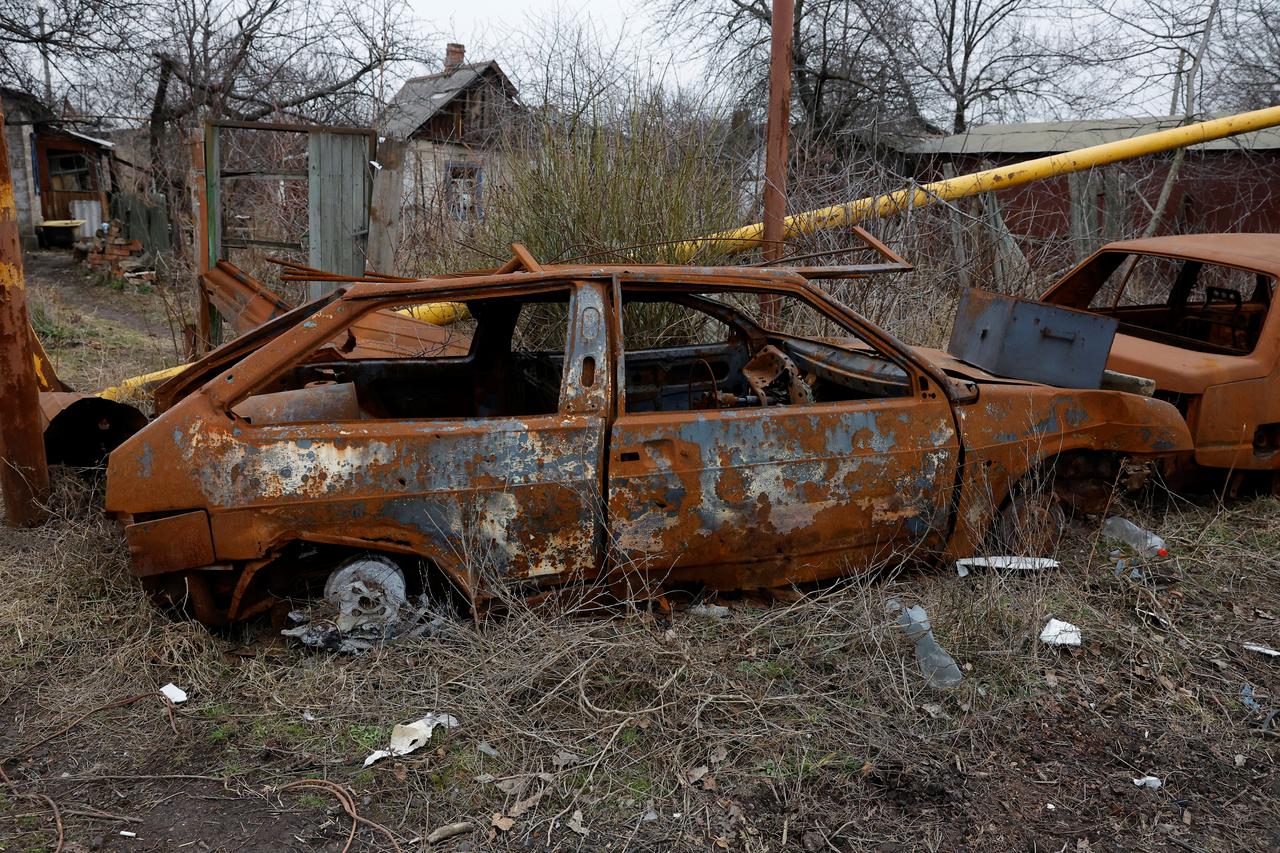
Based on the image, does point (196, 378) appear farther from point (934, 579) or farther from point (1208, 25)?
point (1208, 25)

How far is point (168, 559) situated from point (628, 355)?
2.34 metres

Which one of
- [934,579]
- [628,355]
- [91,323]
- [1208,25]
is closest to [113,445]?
[628,355]

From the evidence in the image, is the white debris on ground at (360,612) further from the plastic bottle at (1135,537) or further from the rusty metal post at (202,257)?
the rusty metal post at (202,257)

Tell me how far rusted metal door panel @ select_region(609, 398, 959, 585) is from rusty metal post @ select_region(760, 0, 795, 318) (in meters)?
2.70

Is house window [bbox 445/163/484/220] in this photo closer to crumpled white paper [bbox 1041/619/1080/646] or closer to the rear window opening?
the rear window opening

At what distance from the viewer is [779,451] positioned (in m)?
3.68

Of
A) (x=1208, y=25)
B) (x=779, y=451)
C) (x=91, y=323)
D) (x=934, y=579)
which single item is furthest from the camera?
(x=1208, y=25)

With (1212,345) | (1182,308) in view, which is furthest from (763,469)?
(1182,308)

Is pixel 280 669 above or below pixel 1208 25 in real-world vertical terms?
below

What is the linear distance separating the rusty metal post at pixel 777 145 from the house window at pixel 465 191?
2.60 meters

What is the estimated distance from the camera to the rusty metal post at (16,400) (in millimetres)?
4406

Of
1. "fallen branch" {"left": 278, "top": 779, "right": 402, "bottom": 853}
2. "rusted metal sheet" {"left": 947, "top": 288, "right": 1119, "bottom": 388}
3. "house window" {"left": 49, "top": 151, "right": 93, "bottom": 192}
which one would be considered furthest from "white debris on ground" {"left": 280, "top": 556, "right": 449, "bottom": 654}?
"house window" {"left": 49, "top": 151, "right": 93, "bottom": 192}

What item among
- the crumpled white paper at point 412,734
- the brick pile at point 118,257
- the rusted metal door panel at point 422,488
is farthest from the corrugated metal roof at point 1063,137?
the brick pile at point 118,257

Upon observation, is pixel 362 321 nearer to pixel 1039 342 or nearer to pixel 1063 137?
pixel 1039 342
